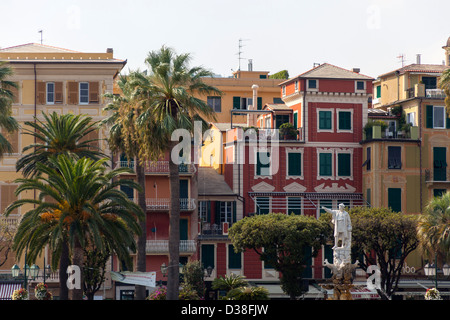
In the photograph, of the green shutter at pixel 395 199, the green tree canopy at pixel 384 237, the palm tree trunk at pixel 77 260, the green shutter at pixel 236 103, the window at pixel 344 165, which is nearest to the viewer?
the palm tree trunk at pixel 77 260

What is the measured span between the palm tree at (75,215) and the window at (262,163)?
2403 cm

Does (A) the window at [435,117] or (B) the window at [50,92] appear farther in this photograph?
(A) the window at [435,117]

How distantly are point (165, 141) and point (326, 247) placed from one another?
20.9 metres

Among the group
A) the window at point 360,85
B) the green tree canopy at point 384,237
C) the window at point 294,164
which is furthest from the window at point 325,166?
the green tree canopy at point 384,237

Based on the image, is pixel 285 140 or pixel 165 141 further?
pixel 285 140

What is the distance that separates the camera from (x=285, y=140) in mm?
74375

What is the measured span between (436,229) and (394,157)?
11.2 metres

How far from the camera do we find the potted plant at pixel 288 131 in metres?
74.8

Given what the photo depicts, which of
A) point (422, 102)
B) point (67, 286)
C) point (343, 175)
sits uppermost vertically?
point (422, 102)

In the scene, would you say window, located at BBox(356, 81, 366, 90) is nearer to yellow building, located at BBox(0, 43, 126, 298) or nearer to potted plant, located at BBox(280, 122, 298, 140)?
potted plant, located at BBox(280, 122, 298, 140)

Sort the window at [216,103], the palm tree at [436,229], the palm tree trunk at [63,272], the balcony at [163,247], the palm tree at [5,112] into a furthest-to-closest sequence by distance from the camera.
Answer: the window at [216,103] → the balcony at [163,247] → the palm tree at [436,229] → the palm tree at [5,112] → the palm tree trunk at [63,272]

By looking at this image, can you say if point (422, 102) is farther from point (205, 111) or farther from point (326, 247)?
point (205, 111)

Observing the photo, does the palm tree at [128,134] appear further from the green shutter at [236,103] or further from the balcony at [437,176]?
the green shutter at [236,103]
